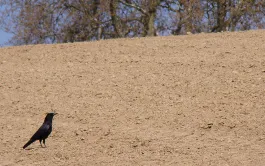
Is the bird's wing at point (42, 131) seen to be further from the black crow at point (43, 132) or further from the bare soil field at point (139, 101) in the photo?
the bare soil field at point (139, 101)

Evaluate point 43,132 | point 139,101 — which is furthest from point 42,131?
point 139,101

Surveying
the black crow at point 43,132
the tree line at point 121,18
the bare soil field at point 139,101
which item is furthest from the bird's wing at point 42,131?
the tree line at point 121,18

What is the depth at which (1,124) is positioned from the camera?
9.34 m

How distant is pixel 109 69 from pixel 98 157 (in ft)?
9.47

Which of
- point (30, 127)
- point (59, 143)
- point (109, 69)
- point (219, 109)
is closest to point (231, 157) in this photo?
point (219, 109)

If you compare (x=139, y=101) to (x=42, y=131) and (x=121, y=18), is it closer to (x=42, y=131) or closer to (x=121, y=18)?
(x=42, y=131)

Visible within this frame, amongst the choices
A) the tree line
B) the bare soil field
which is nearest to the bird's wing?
the bare soil field

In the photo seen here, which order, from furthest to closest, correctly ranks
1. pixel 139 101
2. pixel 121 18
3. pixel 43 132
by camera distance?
pixel 121 18 < pixel 139 101 < pixel 43 132

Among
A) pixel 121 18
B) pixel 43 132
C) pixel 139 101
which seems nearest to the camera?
pixel 43 132

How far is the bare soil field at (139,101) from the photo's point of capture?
817 cm

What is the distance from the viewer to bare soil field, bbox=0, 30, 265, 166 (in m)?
8.17

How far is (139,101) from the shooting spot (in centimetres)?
959

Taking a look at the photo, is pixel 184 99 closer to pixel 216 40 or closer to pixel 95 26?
pixel 216 40

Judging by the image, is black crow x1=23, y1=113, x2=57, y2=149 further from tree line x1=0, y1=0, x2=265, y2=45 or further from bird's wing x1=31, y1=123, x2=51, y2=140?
tree line x1=0, y1=0, x2=265, y2=45
